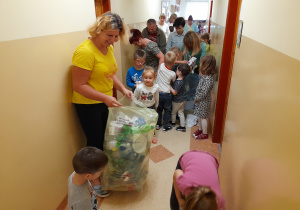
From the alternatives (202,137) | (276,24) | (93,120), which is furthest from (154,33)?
(276,24)

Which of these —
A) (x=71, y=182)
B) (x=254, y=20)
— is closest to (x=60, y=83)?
(x=71, y=182)

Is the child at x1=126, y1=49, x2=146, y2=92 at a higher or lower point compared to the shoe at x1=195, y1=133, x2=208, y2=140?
higher

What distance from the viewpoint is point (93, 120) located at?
1.87 meters

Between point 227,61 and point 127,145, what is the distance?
59.3 inches

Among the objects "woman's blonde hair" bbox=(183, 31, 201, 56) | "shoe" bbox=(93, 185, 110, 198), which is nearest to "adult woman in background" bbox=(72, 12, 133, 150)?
"shoe" bbox=(93, 185, 110, 198)

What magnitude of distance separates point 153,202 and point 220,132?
1.32 m

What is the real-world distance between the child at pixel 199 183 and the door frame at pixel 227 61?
144cm

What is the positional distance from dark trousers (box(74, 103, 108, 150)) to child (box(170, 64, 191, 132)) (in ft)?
4.38

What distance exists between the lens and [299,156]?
0.70 m

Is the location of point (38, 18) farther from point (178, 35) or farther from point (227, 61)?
point (178, 35)

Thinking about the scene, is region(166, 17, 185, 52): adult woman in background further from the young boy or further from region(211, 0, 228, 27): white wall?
the young boy

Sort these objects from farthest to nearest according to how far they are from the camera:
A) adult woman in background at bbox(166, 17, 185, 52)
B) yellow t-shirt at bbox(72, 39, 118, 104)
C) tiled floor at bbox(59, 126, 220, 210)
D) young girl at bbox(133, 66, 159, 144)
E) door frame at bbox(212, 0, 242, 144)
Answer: adult woman in background at bbox(166, 17, 185, 52) → young girl at bbox(133, 66, 159, 144) → door frame at bbox(212, 0, 242, 144) → tiled floor at bbox(59, 126, 220, 210) → yellow t-shirt at bbox(72, 39, 118, 104)

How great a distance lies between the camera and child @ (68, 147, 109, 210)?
1.21 metres

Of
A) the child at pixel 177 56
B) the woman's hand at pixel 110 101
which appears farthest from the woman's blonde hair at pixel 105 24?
the child at pixel 177 56
